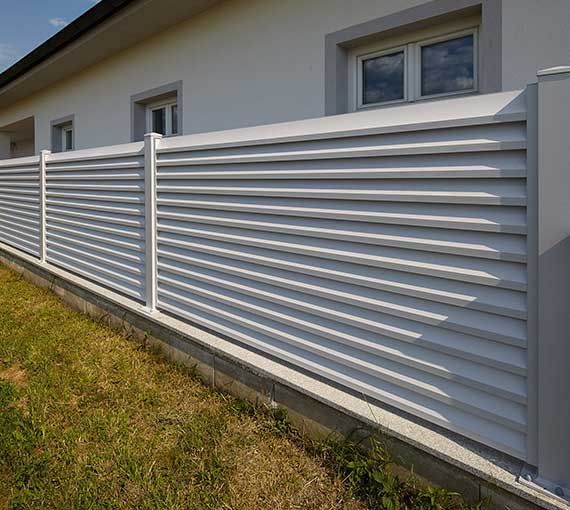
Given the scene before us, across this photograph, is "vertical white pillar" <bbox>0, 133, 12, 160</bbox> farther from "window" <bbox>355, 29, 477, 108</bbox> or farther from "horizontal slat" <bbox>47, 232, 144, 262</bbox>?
"window" <bbox>355, 29, 477, 108</bbox>

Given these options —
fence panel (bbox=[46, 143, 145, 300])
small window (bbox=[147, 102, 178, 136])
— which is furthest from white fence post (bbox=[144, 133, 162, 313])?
small window (bbox=[147, 102, 178, 136])

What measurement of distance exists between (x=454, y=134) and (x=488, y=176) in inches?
8.5

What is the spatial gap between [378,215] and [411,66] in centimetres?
221

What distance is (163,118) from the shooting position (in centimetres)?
650

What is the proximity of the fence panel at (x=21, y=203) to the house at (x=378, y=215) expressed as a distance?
0.46 meters

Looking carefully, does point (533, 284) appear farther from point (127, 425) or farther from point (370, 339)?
point (127, 425)

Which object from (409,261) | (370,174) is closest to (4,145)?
(370,174)

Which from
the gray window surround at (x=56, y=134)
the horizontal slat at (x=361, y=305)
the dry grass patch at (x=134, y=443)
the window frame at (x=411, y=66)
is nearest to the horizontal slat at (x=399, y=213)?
the horizontal slat at (x=361, y=305)

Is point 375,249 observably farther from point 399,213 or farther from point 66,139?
point 66,139

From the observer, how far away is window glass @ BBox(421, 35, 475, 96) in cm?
340

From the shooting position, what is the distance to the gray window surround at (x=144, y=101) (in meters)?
5.75

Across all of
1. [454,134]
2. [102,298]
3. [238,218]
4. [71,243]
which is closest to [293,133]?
[238,218]

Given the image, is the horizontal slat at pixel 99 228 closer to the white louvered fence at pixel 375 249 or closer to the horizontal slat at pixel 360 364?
the white louvered fence at pixel 375 249

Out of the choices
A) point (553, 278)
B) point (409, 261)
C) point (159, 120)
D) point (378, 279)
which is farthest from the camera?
point (159, 120)
